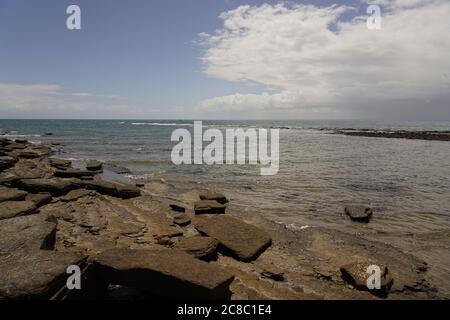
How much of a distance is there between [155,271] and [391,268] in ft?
15.7

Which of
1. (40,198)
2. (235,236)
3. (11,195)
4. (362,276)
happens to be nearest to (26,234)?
(11,195)

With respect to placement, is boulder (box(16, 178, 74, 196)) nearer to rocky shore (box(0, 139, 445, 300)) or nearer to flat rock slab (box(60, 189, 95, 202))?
rocky shore (box(0, 139, 445, 300))

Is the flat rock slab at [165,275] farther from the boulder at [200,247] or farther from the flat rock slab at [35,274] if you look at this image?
the boulder at [200,247]

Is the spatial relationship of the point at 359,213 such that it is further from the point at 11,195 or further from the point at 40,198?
the point at 11,195

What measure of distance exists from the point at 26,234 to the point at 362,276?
577 cm

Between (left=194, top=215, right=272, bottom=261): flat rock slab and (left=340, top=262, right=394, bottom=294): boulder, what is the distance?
1733 mm

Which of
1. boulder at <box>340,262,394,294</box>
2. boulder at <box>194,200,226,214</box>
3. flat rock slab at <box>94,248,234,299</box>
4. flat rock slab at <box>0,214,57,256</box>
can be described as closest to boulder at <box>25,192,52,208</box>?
flat rock slab at <box>0,214,57,256</box>

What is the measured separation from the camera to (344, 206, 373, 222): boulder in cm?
949

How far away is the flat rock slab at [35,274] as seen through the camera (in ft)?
12.3

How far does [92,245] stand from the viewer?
20.9 feet

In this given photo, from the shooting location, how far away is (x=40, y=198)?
8992 millimetres

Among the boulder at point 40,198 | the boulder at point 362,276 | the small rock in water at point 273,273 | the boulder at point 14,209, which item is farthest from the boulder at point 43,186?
the boulder at point 362,276
